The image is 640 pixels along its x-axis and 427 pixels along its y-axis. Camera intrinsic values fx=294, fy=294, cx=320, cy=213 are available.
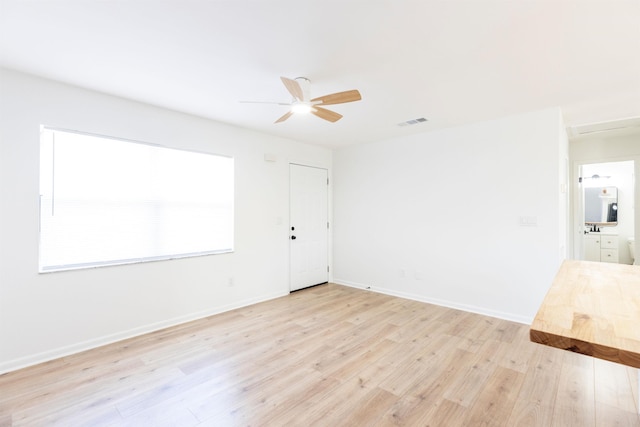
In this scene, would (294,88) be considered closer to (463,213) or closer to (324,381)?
(324,381)

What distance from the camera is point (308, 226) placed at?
5.06 m

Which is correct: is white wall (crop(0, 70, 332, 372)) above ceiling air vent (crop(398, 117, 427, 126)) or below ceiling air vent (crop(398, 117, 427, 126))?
below

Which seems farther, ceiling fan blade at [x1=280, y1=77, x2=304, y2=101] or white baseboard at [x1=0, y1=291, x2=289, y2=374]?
white baseboard at [x1=0, y1=291, x2=289, y2=374]

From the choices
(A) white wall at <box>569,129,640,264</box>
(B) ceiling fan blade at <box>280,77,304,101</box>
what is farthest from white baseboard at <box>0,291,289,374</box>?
(A) white wall at <box>569,129,640,264</box>

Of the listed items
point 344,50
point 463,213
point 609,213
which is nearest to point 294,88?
point 344,50

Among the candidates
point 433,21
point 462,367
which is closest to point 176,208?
point 433,21

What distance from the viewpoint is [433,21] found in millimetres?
1797

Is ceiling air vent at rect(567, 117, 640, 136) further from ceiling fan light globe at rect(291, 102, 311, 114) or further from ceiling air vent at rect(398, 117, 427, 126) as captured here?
ceiling fan light globe at rect(291, 102, 311, 114)

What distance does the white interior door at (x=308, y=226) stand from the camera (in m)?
4.81

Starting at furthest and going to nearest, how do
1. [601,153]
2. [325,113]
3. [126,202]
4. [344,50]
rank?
[601,153]
[126,202]
[325,113]
[344,50]

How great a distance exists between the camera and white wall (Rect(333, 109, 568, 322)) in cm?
338

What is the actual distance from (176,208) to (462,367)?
337 centimetres

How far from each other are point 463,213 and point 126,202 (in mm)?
4052

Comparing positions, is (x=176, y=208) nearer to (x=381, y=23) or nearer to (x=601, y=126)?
(x=381, y=23)
